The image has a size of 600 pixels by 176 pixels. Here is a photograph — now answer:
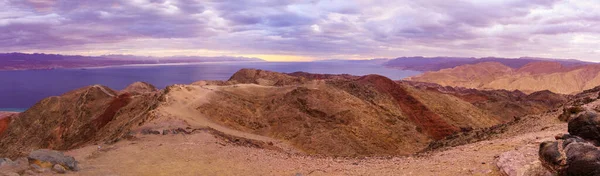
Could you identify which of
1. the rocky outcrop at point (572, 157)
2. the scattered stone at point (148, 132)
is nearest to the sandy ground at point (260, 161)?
the rocky outcrop at point (572, 157)

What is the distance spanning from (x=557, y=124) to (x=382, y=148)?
46.2ft

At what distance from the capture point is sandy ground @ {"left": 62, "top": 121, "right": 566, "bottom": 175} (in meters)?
10.2

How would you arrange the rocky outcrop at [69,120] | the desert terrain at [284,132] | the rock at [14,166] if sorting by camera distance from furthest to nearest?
the rocky outcrop at [69,120], the desert terrain at [284,132], the rock at [14,166]

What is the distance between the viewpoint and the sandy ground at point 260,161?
10.2 m

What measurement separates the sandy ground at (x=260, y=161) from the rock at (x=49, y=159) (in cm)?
42

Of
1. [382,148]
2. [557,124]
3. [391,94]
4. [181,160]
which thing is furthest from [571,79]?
[181,160]

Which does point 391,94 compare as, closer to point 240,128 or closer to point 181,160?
point 240,128

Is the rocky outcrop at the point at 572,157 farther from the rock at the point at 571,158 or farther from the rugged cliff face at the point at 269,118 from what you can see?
the rugged cliff face at the point at 269,118

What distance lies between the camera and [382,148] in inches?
1068

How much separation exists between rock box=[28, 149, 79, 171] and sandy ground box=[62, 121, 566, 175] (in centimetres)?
42

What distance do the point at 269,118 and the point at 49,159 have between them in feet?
66.3

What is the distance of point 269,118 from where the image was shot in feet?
99.2

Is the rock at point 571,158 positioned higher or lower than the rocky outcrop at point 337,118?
higher

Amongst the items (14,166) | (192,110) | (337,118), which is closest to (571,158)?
(14,166)
